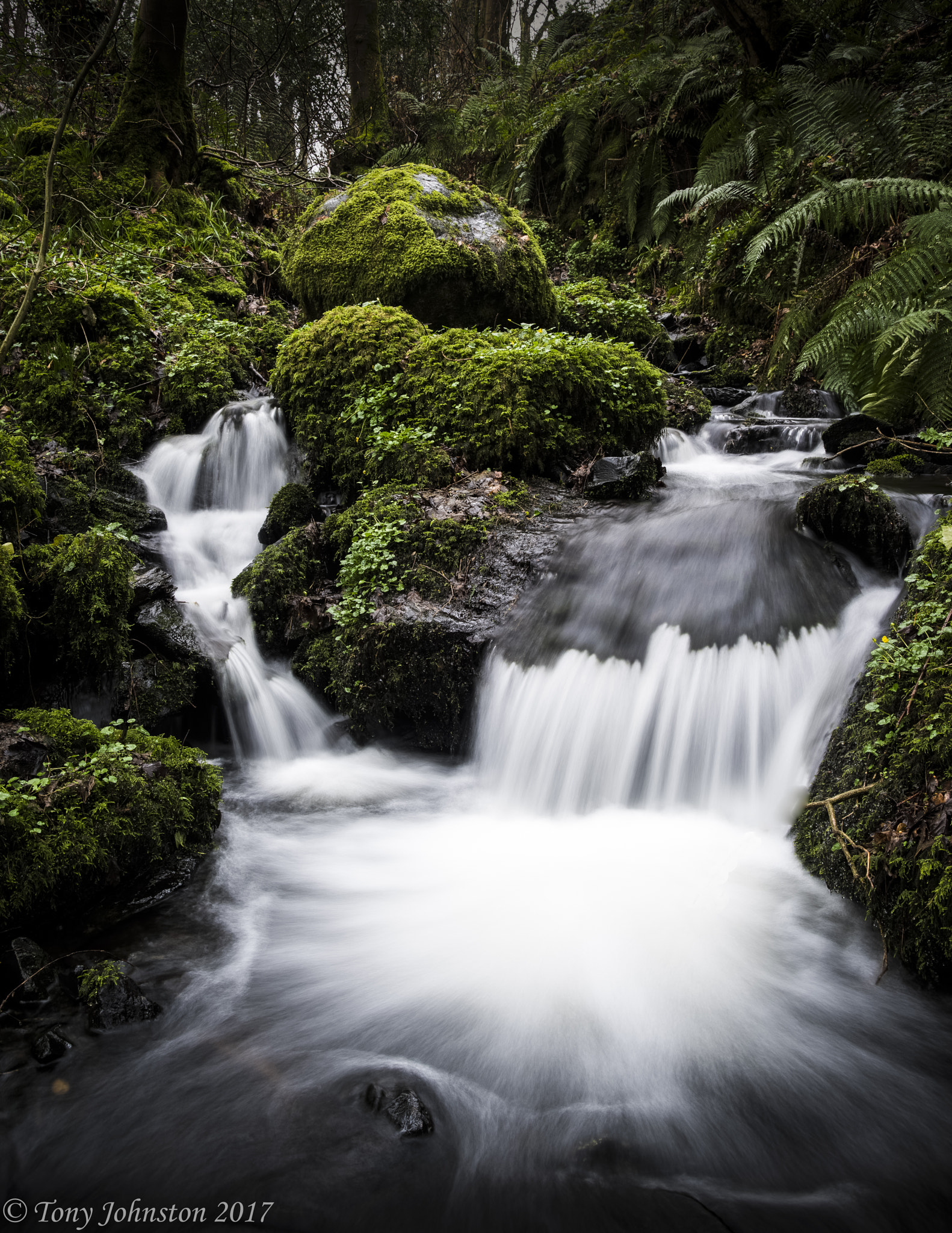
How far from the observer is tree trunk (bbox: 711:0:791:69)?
7.98 m

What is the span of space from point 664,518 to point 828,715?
6.55 feet

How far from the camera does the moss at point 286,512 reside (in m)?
5.90

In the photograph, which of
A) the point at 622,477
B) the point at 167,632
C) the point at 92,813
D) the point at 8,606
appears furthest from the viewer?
the point at 622,477

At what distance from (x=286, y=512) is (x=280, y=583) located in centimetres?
84

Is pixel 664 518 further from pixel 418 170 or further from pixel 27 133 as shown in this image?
pixel 27 133

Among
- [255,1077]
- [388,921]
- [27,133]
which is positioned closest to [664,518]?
[388,921]

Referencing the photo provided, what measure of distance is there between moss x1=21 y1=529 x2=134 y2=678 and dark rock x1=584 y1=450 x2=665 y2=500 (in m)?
3.38

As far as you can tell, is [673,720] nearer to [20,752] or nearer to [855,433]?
[20,752]

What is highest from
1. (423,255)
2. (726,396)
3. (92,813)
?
(423,255)

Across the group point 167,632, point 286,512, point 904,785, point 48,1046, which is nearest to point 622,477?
point 286,512

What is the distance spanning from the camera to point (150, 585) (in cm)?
475

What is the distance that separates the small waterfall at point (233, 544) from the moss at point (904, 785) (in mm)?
3204

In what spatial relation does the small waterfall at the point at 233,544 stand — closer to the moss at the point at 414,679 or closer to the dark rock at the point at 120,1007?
the moss at the point at 414,679

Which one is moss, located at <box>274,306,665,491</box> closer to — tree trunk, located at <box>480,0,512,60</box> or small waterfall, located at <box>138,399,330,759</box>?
small waterfall, located at <box>138,399,330,759</box>
